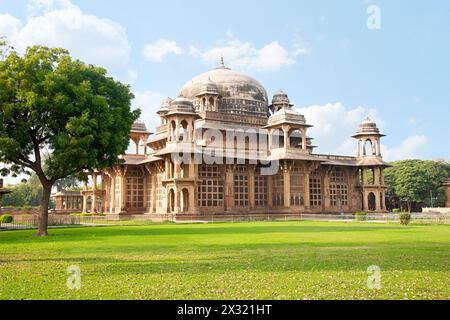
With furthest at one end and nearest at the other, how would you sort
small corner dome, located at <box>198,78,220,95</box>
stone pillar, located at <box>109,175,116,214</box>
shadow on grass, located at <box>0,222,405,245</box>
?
1. stone pillar, located at <box>109,175,116,214</box>
2. small corner dome, located at <box>198,78,220,95</box>
3. shadow on grass, located at <box>0,222,405,245</box>

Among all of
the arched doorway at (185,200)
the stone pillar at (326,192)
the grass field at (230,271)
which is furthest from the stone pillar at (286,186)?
the grass field at (230,271)

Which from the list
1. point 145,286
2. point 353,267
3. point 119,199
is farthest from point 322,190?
point 145,286

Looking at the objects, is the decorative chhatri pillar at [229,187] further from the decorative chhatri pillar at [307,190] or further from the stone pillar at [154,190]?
the stone pillar at [154,190]

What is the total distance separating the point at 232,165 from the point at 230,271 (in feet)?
102

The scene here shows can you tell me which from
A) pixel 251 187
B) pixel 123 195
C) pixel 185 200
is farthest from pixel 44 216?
pixel 251 187

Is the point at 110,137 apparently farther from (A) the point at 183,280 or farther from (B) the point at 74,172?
(A) the point at 183,280

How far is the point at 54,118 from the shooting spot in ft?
77.7

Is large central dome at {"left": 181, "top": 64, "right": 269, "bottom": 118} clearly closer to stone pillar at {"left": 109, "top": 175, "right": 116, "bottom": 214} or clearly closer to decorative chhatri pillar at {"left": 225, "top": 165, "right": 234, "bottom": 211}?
decorative chhatri pillar at {"left": 225, "top": 165, "right": 234, "bottom": 211}

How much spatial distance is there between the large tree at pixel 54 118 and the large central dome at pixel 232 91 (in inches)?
857

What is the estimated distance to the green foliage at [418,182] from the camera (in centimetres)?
6116

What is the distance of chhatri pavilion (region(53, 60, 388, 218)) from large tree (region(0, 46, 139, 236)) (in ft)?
43.5

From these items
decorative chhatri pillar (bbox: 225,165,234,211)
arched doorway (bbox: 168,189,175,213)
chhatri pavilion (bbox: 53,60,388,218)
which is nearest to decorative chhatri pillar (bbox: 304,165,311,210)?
chhatri pavilion (bbox: 53,60,388,218)

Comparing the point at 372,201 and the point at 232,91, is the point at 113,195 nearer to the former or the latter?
the point at 232,91

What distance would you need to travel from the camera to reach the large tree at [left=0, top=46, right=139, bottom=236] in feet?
74.1
